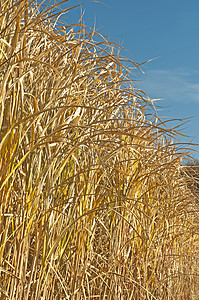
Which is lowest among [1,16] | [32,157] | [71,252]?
[71,252]

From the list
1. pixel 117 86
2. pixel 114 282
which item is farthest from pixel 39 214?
pixel 117 86

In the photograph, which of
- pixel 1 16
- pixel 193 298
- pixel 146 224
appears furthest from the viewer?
pixel 193 298

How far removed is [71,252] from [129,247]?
1.72 feet

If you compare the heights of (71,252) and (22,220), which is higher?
(22,220)

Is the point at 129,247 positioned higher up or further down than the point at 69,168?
further down

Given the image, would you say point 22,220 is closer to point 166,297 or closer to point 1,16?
point 1,16

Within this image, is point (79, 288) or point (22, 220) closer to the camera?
point (22, 220)

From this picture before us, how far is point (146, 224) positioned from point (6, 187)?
4.50ft

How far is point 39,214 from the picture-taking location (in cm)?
128

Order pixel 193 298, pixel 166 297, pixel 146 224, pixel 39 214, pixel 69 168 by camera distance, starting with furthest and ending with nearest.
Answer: pixel 193 298 → pixel 166 297 → pixel 146 224 → pixel 69 168 → pixel 39 214

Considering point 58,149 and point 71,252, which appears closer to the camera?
A: point 58,149

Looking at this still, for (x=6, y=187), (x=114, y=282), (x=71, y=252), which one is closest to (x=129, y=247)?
(x=114, y=282)

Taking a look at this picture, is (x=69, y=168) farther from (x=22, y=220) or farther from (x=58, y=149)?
(x=22, y=220)

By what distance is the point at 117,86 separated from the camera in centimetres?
223
